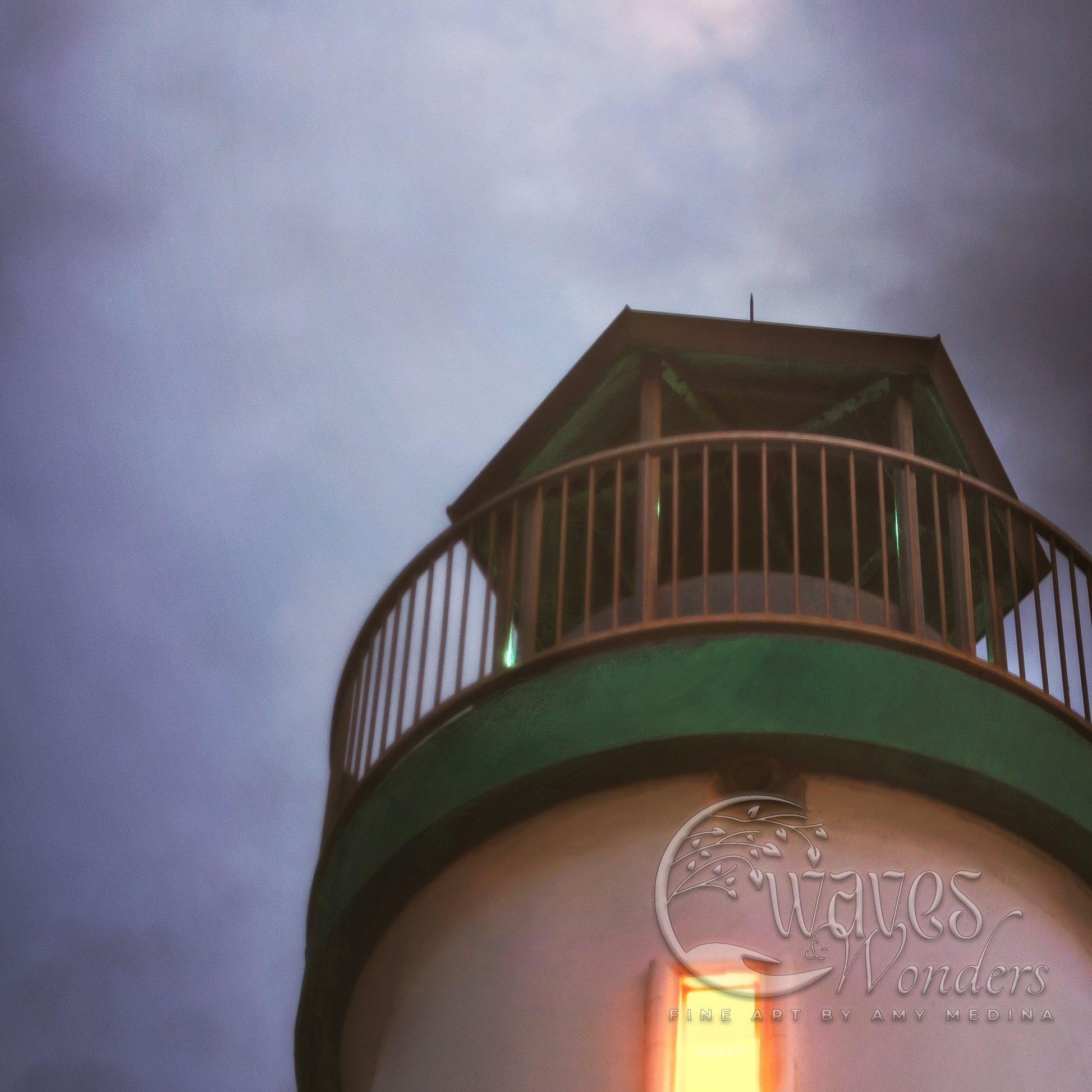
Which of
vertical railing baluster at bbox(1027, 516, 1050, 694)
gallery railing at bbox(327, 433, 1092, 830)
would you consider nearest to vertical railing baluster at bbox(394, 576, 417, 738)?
gallery railing at bbox(327, 433, 1092, 830)

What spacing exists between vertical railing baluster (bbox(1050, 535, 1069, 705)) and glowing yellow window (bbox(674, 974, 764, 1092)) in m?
2.42

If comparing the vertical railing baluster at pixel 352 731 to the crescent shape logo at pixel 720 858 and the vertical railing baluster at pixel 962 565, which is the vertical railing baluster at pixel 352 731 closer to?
the crescent shape logo at pixel 720 858

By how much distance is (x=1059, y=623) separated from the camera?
8.09m

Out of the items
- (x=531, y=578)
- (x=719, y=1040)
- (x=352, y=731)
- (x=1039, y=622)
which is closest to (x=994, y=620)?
(x=1039, y=622)

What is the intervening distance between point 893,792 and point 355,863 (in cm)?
271

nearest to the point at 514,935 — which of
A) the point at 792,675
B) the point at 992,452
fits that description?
the point at 792,675

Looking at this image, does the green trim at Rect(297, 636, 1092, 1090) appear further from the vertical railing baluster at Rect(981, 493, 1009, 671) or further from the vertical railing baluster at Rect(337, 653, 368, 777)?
the vertical railing baluster at Rect(337, 653, 368, 777)

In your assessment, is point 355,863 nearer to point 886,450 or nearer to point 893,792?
point 893,792

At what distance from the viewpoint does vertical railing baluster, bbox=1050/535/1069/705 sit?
25.9ft

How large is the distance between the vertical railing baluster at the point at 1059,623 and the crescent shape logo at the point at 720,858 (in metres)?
1.66

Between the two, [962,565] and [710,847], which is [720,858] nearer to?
[710,847]

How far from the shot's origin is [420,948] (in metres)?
7.71

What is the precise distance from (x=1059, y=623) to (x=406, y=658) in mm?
3349

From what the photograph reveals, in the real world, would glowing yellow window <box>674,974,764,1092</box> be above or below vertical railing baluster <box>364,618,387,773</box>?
below
